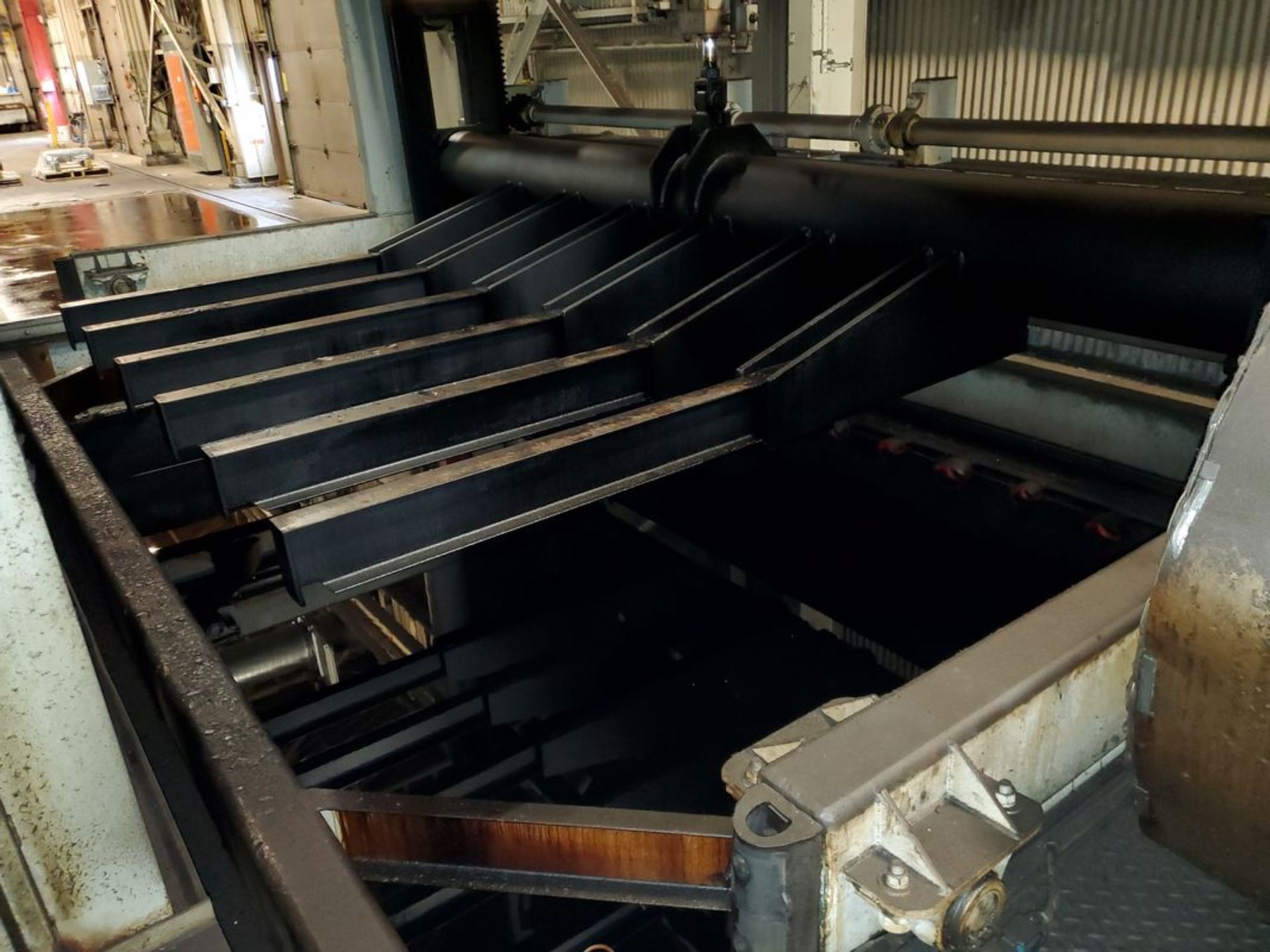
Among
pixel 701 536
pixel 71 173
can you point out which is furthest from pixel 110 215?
pixel 701 536

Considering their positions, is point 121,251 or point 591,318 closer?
point 591,318

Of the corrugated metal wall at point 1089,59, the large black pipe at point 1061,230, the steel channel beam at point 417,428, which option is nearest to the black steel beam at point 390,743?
the steel channel beam at point 417,428

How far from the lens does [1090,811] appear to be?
1.04 meters

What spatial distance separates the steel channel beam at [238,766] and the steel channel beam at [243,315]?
4.31ft

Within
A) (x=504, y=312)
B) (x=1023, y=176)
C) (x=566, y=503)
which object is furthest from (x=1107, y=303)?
(x=504, y=312)

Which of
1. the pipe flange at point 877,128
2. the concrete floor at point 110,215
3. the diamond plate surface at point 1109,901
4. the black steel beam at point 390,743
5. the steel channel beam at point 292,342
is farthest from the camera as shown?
the concrete floor at point 110,215

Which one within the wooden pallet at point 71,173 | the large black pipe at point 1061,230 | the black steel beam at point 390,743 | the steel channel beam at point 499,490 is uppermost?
the large black pipe at point 1061,230

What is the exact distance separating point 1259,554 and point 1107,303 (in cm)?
104

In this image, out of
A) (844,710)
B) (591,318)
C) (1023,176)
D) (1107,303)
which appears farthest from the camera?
(591,318)

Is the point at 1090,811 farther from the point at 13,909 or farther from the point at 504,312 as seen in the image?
the point at 504,312

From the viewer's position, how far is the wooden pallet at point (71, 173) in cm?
609

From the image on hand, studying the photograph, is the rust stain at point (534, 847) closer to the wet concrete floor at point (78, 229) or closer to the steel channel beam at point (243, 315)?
the steel channel beam at point (243, 315)

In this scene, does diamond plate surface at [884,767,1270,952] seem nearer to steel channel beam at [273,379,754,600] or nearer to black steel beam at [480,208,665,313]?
steel channel beam at [273,379,754,600]

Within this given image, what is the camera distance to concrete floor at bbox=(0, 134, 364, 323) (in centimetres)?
309
